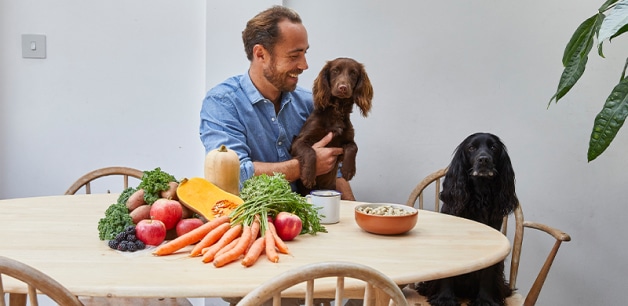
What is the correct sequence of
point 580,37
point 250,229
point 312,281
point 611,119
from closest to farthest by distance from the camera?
point 312,281, point 250,229, point 611,119, point 580,37

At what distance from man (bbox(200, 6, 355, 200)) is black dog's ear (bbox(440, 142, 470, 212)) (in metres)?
0.53

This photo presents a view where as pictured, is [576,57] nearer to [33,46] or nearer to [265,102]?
[265,102]

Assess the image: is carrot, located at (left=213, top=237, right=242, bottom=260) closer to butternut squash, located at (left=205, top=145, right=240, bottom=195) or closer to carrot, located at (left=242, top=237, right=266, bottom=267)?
carrot, located at (left=242, top=237, right=266, bottom=267)

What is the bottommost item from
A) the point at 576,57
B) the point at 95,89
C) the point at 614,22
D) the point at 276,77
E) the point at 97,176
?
the point at 97,176

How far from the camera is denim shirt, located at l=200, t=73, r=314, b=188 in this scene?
259 centimetres

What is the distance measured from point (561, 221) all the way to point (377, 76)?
1129 mm

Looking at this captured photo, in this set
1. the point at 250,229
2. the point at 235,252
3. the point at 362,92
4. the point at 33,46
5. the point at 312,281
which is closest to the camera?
the point at 312,281

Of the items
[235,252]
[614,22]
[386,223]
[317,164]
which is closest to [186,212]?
[235,252]

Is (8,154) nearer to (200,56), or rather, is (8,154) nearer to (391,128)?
(200,56)

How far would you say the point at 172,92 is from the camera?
10.5ft

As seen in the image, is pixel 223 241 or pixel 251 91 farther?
pixel 251 91

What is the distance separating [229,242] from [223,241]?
22 mm

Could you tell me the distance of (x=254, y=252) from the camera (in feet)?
5.25

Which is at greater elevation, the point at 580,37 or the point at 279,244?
the point at 580,37
